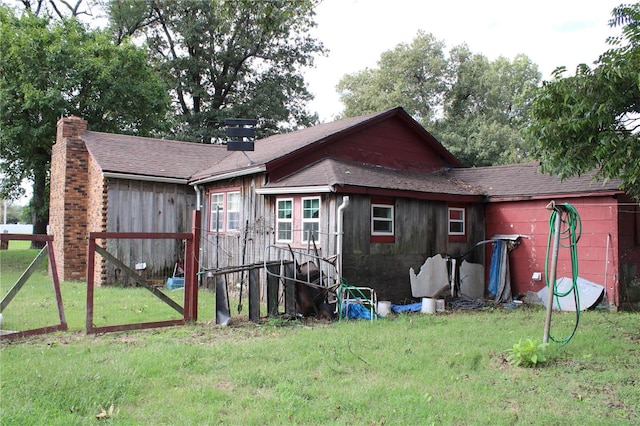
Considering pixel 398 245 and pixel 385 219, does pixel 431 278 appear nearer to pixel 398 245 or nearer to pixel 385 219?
pixel 398 245

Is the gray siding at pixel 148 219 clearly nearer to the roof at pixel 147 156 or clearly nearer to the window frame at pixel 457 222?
the roof at pixel 147 156

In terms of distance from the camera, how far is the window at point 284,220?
11.8 m

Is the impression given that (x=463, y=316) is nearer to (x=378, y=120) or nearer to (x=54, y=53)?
(x=378, y=120)

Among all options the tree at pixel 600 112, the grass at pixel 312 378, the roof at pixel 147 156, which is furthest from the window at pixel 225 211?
the tree at pixel 600 112

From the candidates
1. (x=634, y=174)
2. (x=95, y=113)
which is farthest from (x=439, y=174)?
(x=95, y=113)

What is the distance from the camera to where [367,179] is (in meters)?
11.6

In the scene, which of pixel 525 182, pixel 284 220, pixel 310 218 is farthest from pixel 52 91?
pixel 525 182

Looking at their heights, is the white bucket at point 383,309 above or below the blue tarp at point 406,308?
above

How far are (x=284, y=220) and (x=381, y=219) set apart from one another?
2298 millimetres

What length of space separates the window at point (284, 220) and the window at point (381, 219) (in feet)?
6.34

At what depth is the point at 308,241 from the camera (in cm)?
1072

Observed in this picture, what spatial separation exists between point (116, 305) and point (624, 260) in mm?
11546

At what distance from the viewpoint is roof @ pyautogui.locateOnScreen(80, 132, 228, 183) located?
1488cm

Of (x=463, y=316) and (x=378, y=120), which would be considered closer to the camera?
(x=463, y=316)
